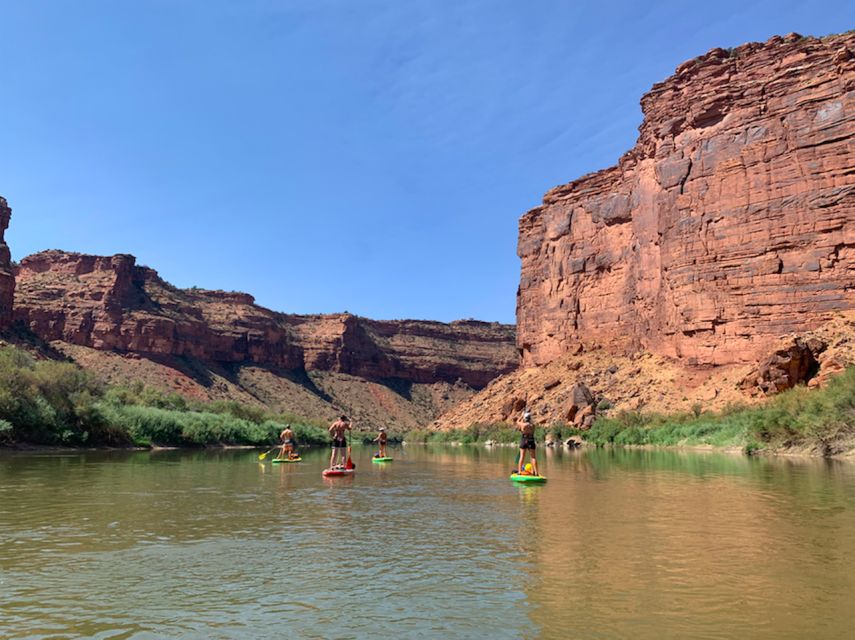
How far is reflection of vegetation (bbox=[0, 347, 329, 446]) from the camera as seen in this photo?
3450 centimetres

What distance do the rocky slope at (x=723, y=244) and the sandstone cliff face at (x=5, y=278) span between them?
48230 millimetres

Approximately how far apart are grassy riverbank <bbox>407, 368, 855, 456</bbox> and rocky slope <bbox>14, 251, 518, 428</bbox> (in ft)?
188

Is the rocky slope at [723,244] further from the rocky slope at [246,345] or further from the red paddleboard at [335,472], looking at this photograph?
the rocky slope at [246,345]

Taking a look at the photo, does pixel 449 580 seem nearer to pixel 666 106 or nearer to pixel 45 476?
pixel 45 476

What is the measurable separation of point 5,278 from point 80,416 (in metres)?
34.2

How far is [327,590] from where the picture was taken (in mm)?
7039

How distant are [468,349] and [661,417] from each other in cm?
9427

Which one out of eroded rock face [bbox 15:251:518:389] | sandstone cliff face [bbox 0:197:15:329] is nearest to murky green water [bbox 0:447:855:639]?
sandstone cliff face [bbox 0:197:15:329]

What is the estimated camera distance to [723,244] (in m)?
53.8

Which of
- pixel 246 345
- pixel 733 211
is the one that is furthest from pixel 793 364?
pixel 246 345

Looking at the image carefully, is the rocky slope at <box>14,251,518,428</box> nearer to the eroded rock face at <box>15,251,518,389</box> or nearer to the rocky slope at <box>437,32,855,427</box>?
the eroded rock face at <box>15,251,518,389</box>

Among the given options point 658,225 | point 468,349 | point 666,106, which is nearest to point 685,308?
point 658,225

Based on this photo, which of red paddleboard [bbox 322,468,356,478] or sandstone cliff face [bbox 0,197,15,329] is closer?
red paddleboard [bbox 322,468,356,478]

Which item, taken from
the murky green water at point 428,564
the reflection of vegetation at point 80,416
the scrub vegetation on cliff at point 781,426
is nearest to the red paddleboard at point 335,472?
the murky green water at point 428,564
